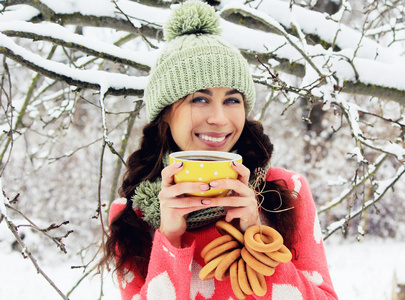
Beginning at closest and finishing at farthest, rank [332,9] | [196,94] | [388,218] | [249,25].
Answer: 1. [196,94]
2. [249,25]
3. [388,218]
4. [332,9]

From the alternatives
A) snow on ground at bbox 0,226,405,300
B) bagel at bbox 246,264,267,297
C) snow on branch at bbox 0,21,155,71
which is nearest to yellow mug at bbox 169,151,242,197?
bagel at bbox 246,264,267,297

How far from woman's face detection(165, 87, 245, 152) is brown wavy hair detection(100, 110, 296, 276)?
0.52ft

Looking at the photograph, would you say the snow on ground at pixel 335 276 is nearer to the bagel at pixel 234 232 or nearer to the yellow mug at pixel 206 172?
the bagel at pixel 234 232

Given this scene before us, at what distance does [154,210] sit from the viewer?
121 centimetres

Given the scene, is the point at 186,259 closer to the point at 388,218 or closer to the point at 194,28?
the point at 194,28

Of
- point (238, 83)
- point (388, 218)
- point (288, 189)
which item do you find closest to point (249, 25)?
point (238, 83)

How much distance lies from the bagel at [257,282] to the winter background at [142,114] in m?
0.48

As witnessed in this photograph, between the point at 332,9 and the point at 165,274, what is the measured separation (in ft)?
25.9

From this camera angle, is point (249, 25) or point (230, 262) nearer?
point (230, 262)

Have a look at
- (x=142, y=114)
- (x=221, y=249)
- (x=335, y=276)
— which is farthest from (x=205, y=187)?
(x=142, y=114)

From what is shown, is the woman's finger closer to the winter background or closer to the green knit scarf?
the green knit scarf

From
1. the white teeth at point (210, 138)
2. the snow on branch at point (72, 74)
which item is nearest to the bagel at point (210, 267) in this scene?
the white teeth at point (210, 138)

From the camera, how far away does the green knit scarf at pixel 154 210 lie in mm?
1190

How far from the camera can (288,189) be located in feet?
4.11
